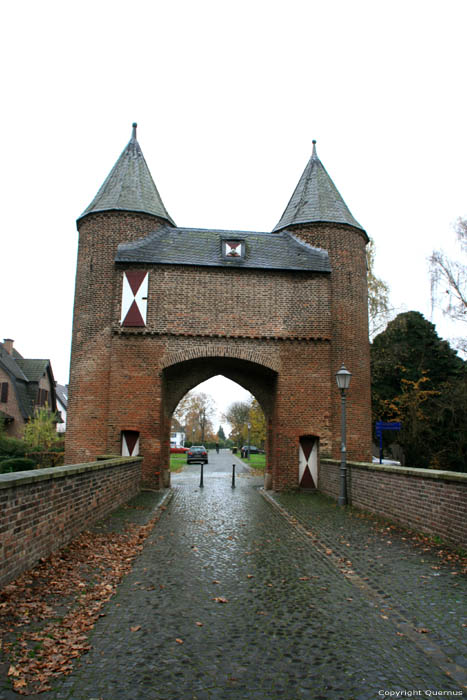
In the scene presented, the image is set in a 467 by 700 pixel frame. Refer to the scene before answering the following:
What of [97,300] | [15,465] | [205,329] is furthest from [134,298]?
[15,465]

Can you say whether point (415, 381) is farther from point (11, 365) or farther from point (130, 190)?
point (11, 365)

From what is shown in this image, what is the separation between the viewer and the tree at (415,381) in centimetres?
2728

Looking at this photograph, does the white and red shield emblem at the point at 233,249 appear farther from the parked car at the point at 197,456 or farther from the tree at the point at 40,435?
the parked car at the point at 197,456

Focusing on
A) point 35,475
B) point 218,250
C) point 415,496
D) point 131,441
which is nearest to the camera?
point 35,475

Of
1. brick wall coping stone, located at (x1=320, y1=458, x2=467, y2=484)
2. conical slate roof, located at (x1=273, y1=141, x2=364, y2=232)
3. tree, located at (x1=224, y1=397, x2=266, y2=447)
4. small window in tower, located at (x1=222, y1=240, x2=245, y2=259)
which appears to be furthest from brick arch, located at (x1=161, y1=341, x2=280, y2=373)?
tree, located at (x1=224, y1=397, x2=266, y2=447)

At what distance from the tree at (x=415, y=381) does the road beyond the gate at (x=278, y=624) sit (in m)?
19.4

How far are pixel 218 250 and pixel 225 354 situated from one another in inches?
149

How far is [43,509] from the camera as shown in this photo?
23.0ft

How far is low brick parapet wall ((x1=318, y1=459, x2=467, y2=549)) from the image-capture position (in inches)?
324

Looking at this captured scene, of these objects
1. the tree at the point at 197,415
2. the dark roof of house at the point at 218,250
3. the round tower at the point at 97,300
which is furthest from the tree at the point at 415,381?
the tree at the point at 197,415

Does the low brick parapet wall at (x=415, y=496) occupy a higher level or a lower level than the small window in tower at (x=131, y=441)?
lower

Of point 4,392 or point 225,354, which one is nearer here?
point 225,354

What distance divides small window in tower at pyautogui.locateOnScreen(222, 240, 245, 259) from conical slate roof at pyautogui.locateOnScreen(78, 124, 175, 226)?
2525mm

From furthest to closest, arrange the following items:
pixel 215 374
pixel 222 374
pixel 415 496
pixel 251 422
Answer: pixel 251 422 < pixel 222 374 < pixel 215 374 < pixel 415 496
